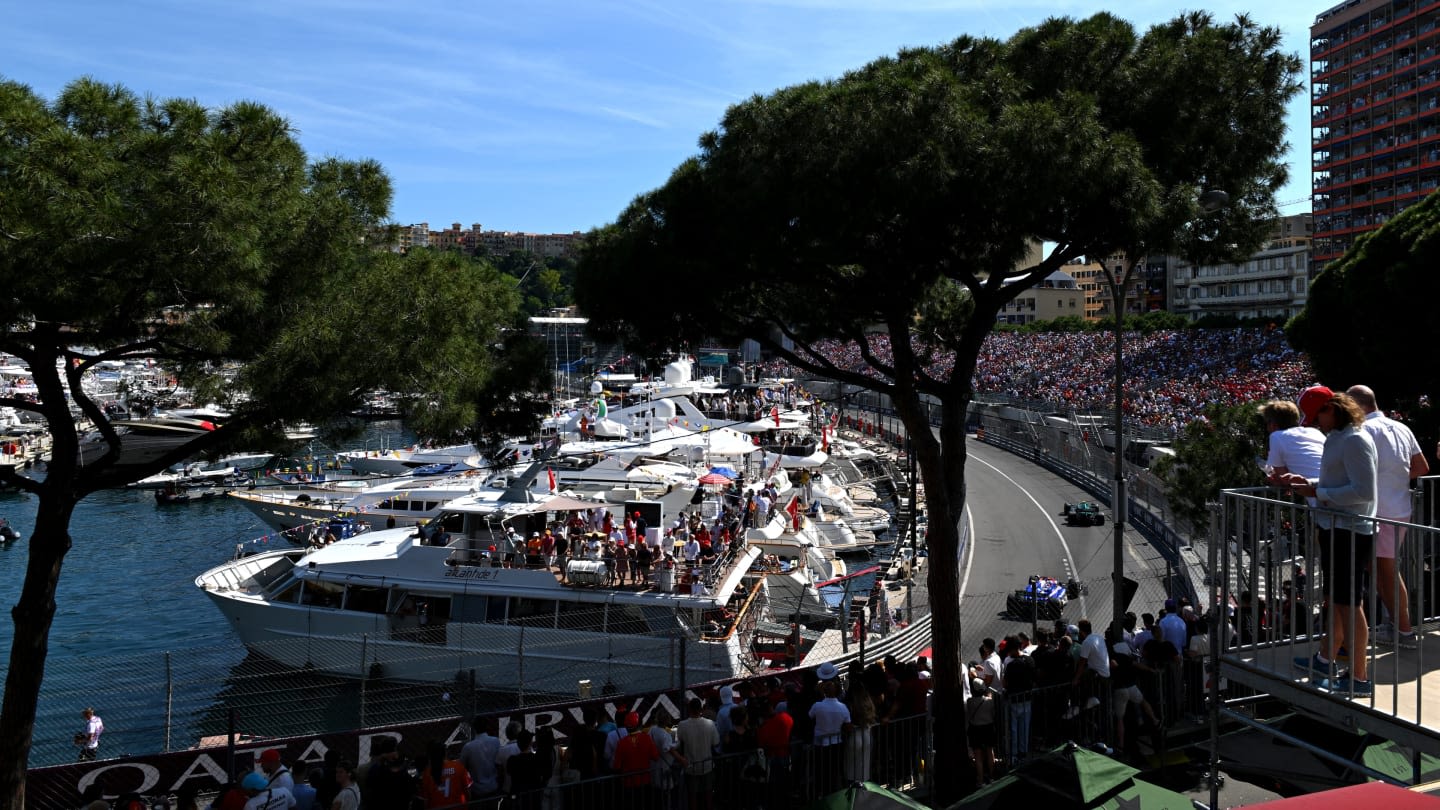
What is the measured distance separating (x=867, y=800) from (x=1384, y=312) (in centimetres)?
1686

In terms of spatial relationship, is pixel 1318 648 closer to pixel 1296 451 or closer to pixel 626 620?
pixel 1296 451

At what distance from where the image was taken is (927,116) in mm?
10430

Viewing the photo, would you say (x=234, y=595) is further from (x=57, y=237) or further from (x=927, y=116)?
(x=927, y=116)

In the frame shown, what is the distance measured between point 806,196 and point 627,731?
19.8 ft

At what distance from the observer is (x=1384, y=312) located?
2008 cm

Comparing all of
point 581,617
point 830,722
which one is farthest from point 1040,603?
point 830,722

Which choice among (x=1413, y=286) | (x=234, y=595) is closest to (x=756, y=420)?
(x=234, y=595)

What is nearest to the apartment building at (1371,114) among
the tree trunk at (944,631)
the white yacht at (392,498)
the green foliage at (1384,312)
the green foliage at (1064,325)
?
the green foliage at (1064,325)

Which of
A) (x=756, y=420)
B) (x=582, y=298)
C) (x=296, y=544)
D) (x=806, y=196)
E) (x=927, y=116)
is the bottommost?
(x=296, y=544)

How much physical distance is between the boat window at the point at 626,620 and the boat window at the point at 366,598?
5077 millimetres

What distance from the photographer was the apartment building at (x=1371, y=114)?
2766 inches

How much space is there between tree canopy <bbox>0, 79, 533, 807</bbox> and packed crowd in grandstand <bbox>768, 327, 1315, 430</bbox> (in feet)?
76.9

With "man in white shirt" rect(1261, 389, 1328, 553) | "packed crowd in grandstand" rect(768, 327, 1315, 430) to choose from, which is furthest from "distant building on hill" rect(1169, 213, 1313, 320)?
"man in white shirt" rect(1261, 389, 1328, 553)

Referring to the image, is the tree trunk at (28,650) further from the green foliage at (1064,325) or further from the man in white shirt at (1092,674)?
the green foliage at (1064,325)
